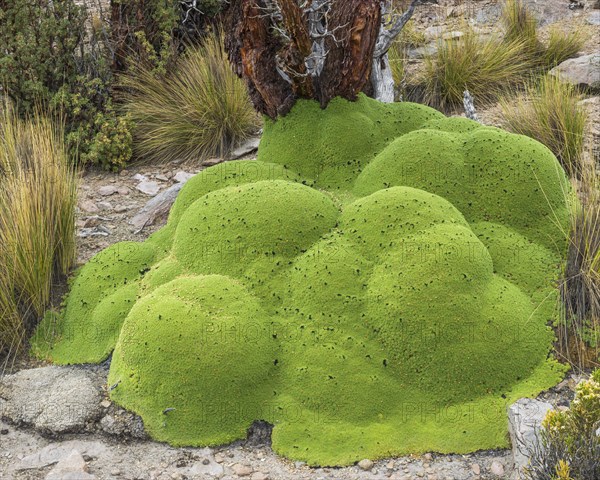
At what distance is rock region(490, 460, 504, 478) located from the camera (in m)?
3.66

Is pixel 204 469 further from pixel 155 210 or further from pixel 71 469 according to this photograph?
pixel 155 210

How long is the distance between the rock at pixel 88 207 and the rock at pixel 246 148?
5.50 feet

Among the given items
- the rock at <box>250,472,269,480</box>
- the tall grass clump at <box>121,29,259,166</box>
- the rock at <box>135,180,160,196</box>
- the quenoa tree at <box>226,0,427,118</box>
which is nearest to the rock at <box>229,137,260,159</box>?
the tall grass clump at <box>121,29,259,166</box>

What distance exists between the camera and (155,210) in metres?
6.76

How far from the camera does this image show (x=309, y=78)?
17.5ft

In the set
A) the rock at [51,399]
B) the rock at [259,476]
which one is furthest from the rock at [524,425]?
the rock at [51,399]

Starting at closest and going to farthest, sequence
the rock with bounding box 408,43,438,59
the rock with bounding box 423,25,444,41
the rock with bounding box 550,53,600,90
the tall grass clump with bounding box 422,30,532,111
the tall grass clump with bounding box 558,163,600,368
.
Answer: the tall grass clump with bounding box 558,163,600,368, the rock with bounding box 550,53,600,90, the tall grass clump with bounding box 422,30,532,111, the rock with bounding box 408,43,438,59, the rock with bounding box 423,25,444,41

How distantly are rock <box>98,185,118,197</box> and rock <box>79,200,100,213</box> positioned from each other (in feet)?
0.85

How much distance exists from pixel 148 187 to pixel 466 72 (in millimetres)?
4109

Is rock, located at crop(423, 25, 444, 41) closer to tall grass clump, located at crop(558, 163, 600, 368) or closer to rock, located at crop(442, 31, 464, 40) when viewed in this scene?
rock, located at crop(442, 31, 464, 40)

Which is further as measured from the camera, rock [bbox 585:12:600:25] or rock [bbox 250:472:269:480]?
rock [bbox 585:12:600:25]

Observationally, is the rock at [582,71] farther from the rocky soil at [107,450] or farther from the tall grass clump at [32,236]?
the tall grass clump at [32,236]

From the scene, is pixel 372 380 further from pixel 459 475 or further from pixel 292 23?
pixel 292 23

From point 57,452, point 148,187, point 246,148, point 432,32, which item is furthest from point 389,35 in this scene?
point 432,32
